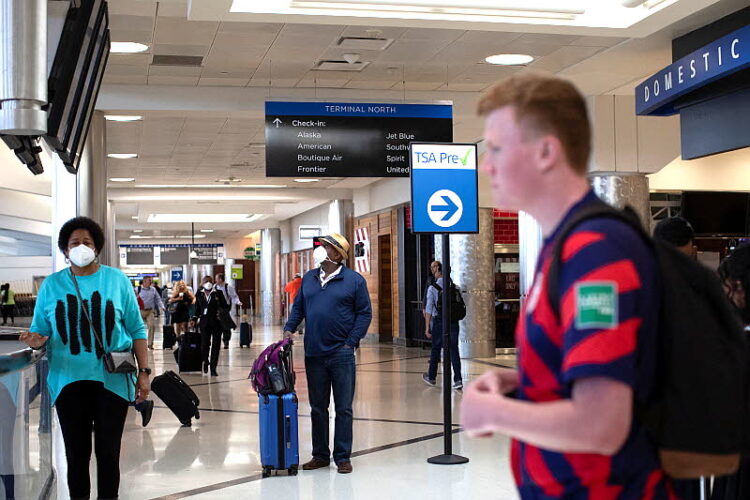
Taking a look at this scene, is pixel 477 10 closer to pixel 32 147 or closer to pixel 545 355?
pixel 32 147

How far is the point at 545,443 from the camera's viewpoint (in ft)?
4.64

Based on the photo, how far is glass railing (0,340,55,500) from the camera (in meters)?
4.02

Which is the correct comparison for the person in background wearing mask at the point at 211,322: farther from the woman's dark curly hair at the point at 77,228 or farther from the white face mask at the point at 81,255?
the white face mask at the point at 81,255

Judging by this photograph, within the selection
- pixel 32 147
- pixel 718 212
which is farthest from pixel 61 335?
pixel 718 212

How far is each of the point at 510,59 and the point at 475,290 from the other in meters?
6.89

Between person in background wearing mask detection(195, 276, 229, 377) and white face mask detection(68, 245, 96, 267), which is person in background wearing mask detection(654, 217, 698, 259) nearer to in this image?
white face mask detection(68, 245, 96, 267)

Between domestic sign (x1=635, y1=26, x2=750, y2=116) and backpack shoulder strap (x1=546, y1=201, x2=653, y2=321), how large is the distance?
6138 mm

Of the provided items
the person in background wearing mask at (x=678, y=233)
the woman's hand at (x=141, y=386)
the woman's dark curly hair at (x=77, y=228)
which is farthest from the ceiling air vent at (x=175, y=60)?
the person in background wearing mask at (x=678, y=233)

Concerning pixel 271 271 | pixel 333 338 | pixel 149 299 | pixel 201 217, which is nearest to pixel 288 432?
pixel 333 338

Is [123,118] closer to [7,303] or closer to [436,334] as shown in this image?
[436,334]

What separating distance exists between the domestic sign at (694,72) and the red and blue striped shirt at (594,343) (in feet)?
20.3

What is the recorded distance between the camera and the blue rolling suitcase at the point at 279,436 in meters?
6.62

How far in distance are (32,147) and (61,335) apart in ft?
3.79

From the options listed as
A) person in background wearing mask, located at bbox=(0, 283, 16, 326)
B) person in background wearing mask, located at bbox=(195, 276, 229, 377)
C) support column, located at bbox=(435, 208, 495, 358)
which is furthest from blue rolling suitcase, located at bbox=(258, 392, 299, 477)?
person in background wearing mask, located at bbox=(0, 283, 16, 326)
